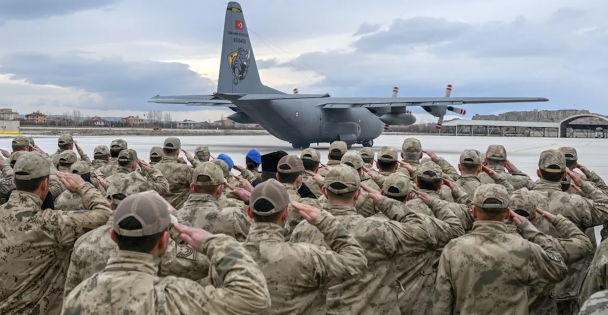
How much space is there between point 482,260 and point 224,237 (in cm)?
187

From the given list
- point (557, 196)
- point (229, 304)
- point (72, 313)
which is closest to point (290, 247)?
point (229, 304)

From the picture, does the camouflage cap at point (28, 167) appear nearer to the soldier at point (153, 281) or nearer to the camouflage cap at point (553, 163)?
the soldier at point (153, 281)

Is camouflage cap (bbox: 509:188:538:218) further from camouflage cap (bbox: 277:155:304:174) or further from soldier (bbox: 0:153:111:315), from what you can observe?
soldier (bbox: 0:153:111:315)

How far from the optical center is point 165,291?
227cm

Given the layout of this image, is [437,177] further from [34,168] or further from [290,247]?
[34,168]

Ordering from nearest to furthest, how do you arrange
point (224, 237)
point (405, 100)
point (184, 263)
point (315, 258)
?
point (224, 237) < point (315, 258) < point (184, 263) < point (405, 100)

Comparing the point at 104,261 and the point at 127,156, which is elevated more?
the point at 127,156

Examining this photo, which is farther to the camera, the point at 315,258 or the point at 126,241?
the point at 315,258

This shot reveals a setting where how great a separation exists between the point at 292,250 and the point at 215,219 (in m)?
1.20

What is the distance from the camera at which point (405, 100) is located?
25.0m

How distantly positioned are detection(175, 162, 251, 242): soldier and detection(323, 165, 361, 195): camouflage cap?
34.3 inches

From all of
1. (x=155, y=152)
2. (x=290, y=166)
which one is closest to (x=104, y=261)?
(x=290, y=166)

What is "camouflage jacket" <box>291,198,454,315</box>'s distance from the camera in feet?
12.0

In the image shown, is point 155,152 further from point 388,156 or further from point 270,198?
point 270,198
